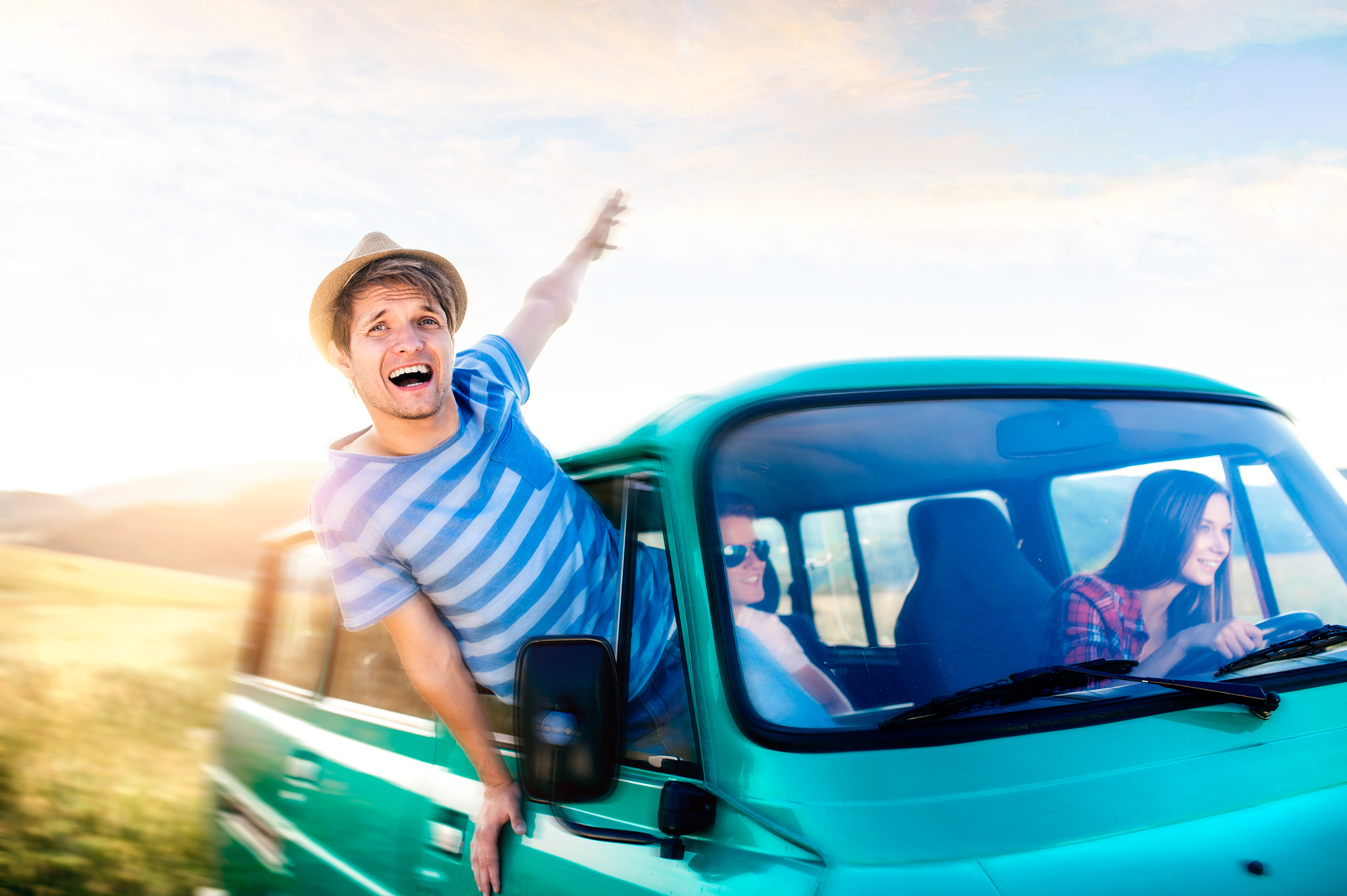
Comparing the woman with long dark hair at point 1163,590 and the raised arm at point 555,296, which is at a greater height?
the raised arm at point 555,296

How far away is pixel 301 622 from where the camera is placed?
3.99m

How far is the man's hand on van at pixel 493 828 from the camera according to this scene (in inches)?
85.4

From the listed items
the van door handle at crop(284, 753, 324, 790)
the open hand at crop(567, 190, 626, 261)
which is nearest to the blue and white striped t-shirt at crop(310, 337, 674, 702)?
the van door handle at crop(284, 753, 324, 790)

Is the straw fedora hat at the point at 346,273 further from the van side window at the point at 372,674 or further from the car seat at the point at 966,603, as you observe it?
the car seat at the point at 966,603

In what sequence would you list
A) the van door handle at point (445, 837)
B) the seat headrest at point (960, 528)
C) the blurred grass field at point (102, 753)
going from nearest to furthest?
the seat headrest at point (960, 528) → the van door handle at point (445, 837) → the blurred grass field at point (102, 753)

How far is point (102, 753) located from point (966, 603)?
11.0 metres

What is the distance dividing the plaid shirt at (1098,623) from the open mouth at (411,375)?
1.86 metres

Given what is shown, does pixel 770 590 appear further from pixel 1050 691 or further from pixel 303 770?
pixel 303 770

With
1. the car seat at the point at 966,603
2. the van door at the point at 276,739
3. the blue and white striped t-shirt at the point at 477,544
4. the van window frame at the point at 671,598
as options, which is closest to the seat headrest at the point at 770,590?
the van window frame at the point at 671,598

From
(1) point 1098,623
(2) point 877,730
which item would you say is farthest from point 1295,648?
(2) point 877,730

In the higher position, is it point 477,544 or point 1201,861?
point 477,544

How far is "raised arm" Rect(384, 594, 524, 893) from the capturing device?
7.21ft

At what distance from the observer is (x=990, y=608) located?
1.89 metres

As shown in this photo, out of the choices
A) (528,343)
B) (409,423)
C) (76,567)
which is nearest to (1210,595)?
(409,423)
